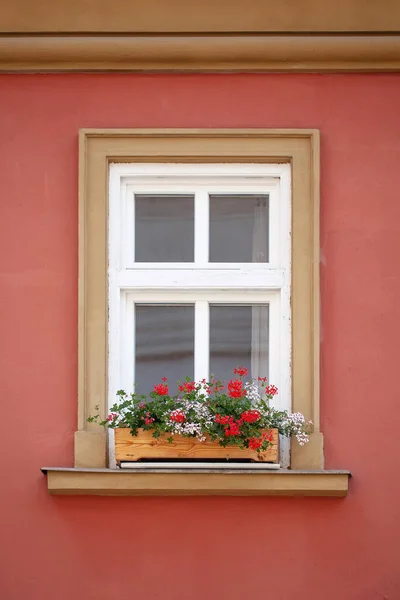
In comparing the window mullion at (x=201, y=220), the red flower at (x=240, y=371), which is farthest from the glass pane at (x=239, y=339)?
the window mullion at (x=201, y=220)

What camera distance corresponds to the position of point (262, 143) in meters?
5.89

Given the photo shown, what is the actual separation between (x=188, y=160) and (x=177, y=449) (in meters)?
1.45

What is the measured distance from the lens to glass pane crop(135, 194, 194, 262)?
19.7 ft

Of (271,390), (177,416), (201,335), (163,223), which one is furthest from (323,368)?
(163,223)

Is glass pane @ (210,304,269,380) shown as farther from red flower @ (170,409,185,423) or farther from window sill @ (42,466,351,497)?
window sill @ (42,466,351,497)

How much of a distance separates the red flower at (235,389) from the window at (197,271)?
0.27 m

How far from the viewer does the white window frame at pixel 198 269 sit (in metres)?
5.91

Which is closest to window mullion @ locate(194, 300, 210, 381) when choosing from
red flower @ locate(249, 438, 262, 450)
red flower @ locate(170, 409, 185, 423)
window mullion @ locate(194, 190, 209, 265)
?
window mullion @ locate(194, 190, 209, 265)

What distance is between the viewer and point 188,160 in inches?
234

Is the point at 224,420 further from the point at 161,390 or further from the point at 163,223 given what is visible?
the point at 163,223
